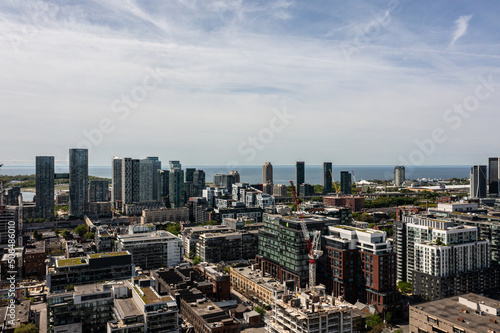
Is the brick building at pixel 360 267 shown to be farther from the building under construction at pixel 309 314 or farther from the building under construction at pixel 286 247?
the building under construction at pixel 309 314

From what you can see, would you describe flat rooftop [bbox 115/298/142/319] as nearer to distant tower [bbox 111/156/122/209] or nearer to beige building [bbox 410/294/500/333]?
beige building [bbox 410/294/500/333]

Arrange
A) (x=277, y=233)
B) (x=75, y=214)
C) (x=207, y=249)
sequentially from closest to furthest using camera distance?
(x=277, y=233)
(x=207, y=249)
(x=75, y=214)

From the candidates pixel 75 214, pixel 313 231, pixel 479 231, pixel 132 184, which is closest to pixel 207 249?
pixel 313 231

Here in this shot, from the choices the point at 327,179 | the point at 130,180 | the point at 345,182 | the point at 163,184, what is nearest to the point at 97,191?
the point at 130,180

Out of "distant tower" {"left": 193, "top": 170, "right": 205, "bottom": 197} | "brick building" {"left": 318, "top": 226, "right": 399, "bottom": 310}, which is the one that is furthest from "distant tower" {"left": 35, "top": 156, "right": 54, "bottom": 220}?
"brick building" {"left": 318, "top": 226, "right": 399, "bottom": 310}

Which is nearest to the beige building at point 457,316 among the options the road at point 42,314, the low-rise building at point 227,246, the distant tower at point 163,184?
the road at point 42,314

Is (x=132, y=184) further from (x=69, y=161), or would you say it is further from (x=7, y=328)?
(x=7, y=328)
